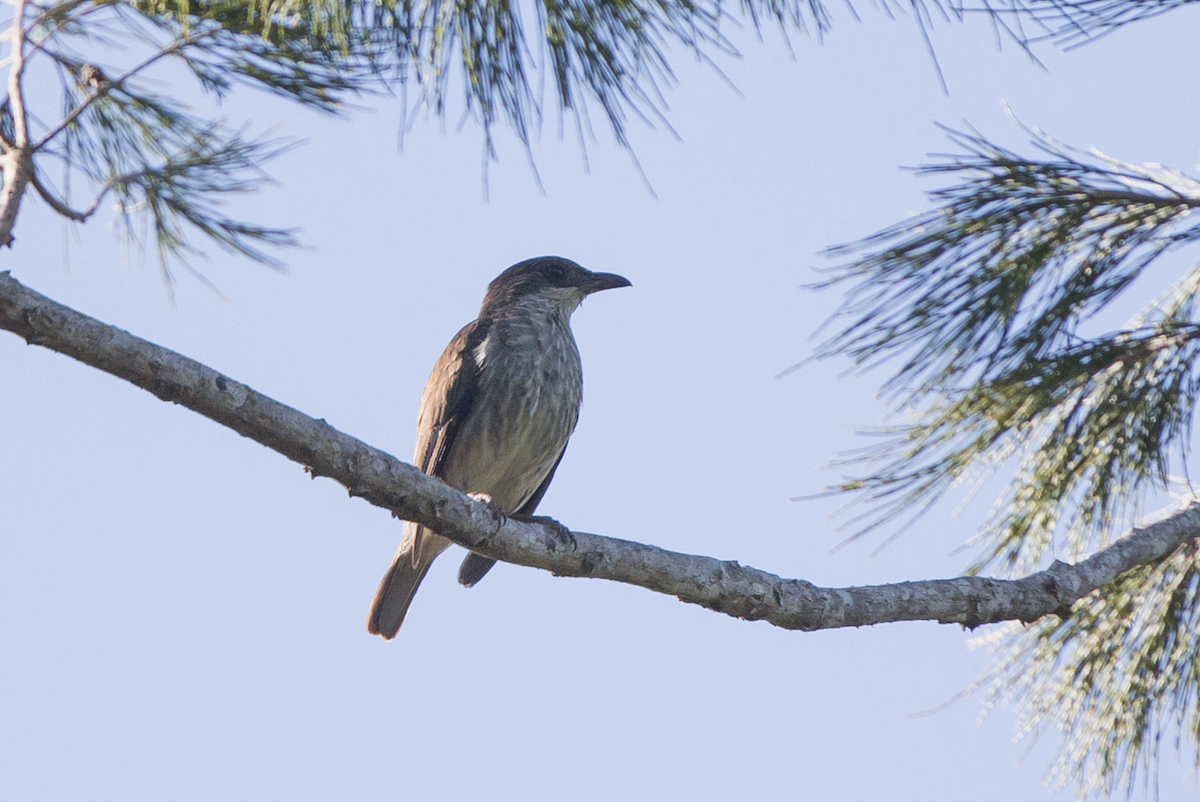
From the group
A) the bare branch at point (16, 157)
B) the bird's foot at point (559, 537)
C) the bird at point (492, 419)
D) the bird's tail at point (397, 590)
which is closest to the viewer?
the bare branch at point (16, 157)

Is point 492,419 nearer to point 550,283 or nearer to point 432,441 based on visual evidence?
point 432,441

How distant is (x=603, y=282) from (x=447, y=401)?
119 cm

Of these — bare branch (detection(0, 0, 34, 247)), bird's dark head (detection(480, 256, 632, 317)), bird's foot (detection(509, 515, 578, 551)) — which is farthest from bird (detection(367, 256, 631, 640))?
bare branch (detection(0, 0, 34, 247))

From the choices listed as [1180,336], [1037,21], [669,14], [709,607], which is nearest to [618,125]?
[669,14]

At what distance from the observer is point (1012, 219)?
134 inches

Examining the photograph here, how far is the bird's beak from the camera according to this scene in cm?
606

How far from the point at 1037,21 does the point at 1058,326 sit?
80 centimetres

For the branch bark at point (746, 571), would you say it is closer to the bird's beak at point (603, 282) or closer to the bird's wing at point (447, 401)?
the bird's wing at point (447, 401)

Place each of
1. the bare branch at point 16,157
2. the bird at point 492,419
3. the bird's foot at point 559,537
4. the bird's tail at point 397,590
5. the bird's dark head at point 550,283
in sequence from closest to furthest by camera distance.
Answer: the bare branch at point 16,157
the bird's foot at point 559,537
the bird at point 492,419
the bird's tail at point 397,590
the bird's dark head at point 550,283

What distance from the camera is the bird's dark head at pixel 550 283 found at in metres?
5.90

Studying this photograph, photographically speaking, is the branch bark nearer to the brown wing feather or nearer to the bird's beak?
the brown wing feather

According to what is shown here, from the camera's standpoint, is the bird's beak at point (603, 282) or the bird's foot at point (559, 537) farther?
the bird's beak at point (603, 282)

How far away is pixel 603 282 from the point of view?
6.10 meters

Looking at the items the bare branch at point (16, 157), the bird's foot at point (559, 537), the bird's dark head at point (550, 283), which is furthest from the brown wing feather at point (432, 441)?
the bare branch at point (16, 157)
